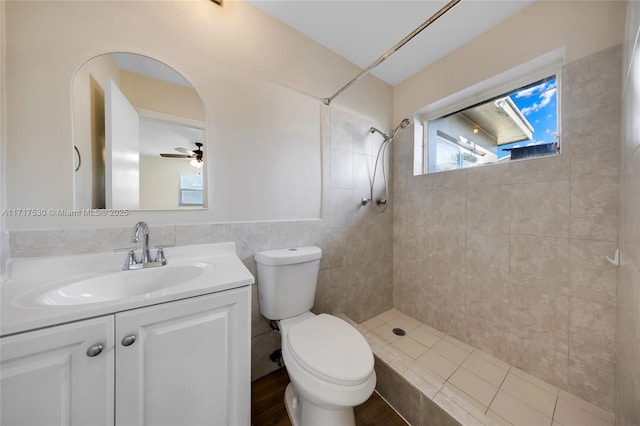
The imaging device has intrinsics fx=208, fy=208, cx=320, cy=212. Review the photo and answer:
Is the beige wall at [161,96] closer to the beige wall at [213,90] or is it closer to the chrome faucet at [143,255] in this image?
the beige wall at [213,90]

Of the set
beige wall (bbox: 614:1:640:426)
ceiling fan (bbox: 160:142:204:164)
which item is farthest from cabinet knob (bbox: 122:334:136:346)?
beige wall (bbox: 614:1:640:426)

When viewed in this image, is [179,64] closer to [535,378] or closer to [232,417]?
[232,417]

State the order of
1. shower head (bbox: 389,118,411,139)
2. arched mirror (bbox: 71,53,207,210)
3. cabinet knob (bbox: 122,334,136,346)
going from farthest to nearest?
1. shower head (bbox: 389,118,411,139)
2. arched mirror (bbox: 71,53,207,210)
3. cabinet knob (bbox: 122,334,136,346)

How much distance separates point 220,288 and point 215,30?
1.40 m

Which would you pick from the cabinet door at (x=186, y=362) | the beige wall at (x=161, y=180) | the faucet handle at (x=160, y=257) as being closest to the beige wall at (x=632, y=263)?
the cabinet door at (x=186, y=362)

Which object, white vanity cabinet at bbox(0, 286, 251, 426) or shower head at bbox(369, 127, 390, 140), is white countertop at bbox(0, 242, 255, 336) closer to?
white vanity cabinet at bbox(0, 286, 251, 426)

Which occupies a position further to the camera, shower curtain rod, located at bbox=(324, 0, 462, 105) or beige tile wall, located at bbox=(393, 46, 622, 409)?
beige tile wall, located at bbox=(393, 46, 622, 409)

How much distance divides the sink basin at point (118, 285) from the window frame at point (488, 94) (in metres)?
1.88

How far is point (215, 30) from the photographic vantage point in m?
1.18

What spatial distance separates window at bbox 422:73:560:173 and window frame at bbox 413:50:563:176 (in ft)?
0.04

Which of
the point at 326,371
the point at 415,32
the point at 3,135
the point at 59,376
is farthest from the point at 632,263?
the point at 3,135

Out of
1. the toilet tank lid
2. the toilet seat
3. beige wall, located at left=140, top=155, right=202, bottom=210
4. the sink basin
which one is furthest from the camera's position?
the toilet tank lid

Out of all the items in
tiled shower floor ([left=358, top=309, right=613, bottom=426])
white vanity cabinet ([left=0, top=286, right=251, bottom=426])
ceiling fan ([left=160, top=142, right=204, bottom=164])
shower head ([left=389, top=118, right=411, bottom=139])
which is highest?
shower head ([left=389, top=118, right=411, bottom=139])

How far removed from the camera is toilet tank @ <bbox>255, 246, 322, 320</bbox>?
1.20 meters
